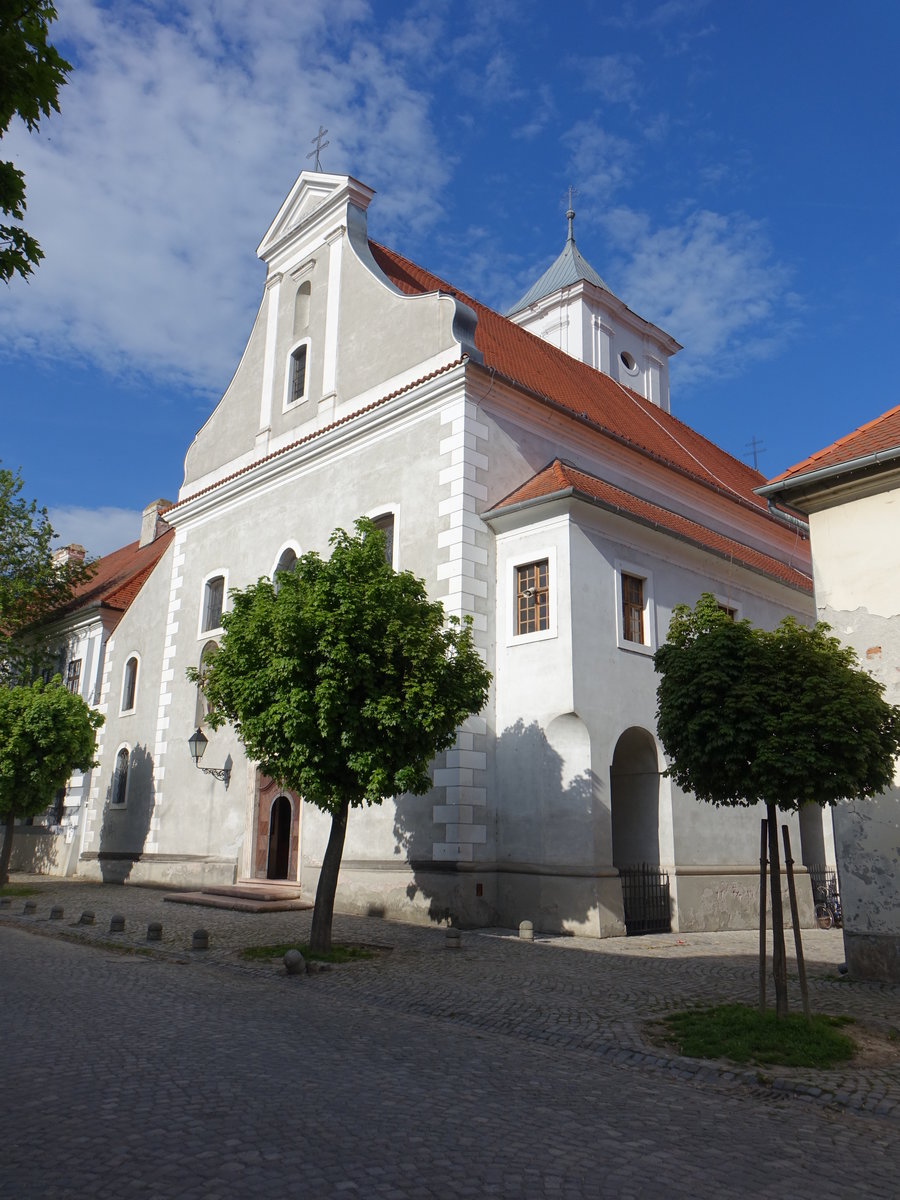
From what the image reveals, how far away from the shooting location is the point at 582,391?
24469 mm

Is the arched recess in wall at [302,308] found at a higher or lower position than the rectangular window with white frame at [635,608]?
higher

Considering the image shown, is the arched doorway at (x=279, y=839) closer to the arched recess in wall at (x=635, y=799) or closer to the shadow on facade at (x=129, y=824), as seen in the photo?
the shadow on facade at (x=129, y=824)

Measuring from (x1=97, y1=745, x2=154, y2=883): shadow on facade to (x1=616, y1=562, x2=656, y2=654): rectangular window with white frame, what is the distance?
524 inches

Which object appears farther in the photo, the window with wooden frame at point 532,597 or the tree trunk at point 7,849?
the tree trunk at point 7,849

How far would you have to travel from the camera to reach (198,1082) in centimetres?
629

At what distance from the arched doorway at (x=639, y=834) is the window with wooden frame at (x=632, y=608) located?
5.82 feet

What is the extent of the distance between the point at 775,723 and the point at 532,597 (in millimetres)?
9098

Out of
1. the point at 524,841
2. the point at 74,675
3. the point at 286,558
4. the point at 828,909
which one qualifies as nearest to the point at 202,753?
the point at 286,558

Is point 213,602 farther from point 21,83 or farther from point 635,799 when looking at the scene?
point 21,83

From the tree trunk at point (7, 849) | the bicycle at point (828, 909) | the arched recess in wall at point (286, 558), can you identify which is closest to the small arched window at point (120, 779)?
the tree trunk at point (7, 849)

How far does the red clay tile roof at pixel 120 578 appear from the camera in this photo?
30.8 metres

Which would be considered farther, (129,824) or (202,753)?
(129,824)

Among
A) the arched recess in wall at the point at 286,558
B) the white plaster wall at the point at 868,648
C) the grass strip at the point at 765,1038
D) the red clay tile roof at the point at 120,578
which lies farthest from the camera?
the red clay tile roof at the point at 120,578

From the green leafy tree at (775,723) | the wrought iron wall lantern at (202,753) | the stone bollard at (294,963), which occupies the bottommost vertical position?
the stone bollard at (294,963)
